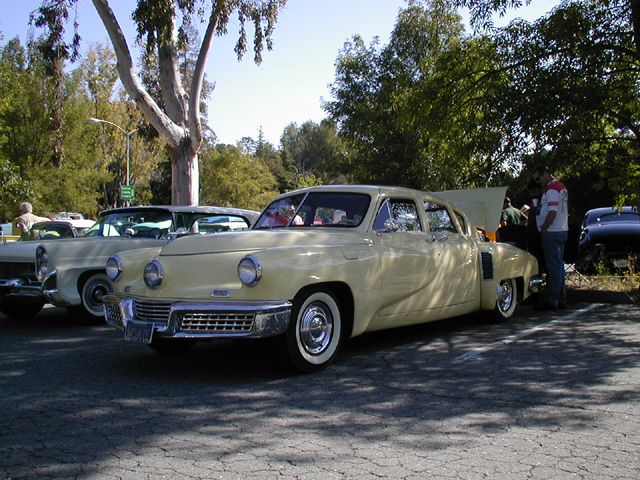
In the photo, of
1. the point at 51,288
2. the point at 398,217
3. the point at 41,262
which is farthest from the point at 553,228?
the point at 41,262

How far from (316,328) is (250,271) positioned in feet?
2.54

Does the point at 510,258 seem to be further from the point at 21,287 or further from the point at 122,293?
the point at 21,287

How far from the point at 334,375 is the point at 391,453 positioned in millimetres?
A: 1769

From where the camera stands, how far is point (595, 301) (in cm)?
990

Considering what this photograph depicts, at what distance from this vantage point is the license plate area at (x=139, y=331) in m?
4.85

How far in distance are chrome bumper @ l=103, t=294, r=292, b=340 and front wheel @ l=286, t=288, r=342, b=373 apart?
0.59 ft

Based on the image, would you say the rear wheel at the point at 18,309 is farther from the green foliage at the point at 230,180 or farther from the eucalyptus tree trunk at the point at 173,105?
the green foliage at the point at 230,180

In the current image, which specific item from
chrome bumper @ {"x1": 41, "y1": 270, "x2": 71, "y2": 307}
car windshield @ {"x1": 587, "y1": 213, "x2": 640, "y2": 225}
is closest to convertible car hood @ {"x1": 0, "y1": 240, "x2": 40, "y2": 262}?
chrome bumper @ {"x1": 41, "y1": 270, "x2": 71, "y2": 307}

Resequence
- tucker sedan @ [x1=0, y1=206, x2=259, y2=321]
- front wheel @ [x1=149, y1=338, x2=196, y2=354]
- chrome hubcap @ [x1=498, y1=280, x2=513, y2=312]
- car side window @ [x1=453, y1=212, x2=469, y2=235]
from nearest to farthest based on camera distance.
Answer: front wheel @ [x1=149, y1=338, x2=196, y2=354], car side window @ [x1=453, y1=212, x2=469, y2=235], tucker sedan @ [x1=0, y1=206, x2=259, y2=321], chrome hubcap @ [x1=498, y1=280, x2=513, y2=312]

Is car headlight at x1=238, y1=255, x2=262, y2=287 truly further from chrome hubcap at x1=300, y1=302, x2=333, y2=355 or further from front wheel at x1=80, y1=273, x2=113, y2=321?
front wheel at x1=80, y1=273, x2=113, y2=321

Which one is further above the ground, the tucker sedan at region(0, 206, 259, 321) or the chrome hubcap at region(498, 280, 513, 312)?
the tucker sedan at region(0, 206, 259, 321)

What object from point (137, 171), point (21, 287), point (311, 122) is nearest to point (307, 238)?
point (21, 287)

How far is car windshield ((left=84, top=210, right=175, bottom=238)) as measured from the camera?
Answer: 838 centimetres

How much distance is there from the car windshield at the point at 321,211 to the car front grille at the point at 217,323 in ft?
5.47
